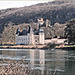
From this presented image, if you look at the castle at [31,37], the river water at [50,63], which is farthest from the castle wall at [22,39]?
the river water at [50,63]

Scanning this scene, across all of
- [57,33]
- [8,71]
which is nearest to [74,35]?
[57,33]

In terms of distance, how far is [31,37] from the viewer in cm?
10606

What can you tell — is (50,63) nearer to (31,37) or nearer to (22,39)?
(31,37)

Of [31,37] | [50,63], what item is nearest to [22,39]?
[31,37]

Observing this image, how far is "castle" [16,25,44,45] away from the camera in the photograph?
105m

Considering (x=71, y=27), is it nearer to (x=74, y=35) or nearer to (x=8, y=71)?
(x=74, y=35)

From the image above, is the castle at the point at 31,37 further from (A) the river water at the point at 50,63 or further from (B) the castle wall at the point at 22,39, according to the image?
(A) the river water at the point at 50,63

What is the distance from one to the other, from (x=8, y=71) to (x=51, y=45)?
6426 centimetres

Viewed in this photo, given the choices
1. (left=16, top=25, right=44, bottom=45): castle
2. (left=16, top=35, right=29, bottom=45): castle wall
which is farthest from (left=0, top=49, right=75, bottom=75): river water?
(left=16, top=35, right=29, bottom=45): castle wall

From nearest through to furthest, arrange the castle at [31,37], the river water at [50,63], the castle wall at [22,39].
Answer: the river water at [50,63]
the castle at [31,37]
the castle wall at [22,39]

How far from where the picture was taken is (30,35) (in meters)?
107

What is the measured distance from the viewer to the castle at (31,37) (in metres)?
105

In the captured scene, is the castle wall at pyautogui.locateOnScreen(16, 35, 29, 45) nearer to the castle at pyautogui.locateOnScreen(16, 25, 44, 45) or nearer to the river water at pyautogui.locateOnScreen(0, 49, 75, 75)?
the castle at pyautogui.locateOnScreen(16, 25, 44, 45)

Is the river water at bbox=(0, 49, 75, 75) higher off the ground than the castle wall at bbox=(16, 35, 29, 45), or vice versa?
the castle wall at bbox=(16, 35, 29, 45)
